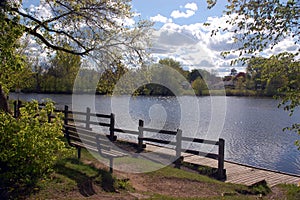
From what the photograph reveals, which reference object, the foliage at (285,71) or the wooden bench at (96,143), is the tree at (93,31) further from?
the foliage at (285,71)

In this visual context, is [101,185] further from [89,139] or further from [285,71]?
[285,71]

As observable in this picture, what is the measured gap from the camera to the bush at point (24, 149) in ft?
15.8

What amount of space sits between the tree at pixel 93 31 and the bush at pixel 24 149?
145 inches

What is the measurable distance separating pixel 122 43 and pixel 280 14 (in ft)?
18.3

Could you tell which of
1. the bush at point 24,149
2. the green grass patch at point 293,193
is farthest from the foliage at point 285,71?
the bush at point 24,149

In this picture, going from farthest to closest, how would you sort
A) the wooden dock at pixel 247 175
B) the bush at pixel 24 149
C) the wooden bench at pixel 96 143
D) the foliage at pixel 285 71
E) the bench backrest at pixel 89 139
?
the wooden dock at pixel 247 175
the bench backrest at pixel 89 139
the wooden bench at pixel 96 143
the bush at pixel 24 149
the foliage at pixel 285 71

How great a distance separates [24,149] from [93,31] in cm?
503

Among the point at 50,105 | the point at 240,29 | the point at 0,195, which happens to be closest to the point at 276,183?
the point at 240,29

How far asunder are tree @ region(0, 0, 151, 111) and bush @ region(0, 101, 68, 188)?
3.68m

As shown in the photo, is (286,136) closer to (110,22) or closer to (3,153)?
(110,22)

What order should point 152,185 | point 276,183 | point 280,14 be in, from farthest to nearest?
point 276,183
point 152,185
point 280,14

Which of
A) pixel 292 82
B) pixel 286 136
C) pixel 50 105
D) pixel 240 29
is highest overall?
pixel 240 29

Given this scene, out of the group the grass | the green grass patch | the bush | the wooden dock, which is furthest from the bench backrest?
the green grass patch

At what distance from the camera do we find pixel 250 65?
505 cm
